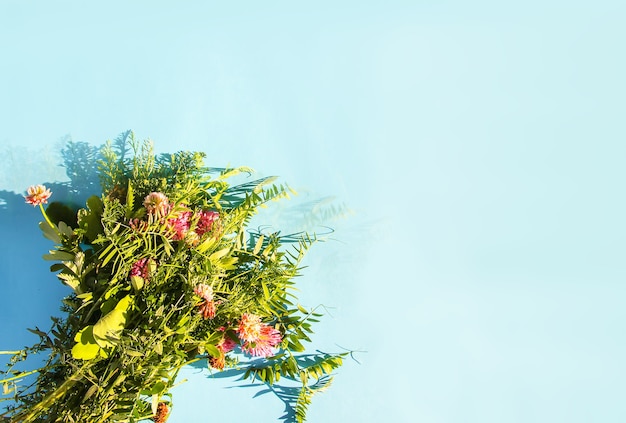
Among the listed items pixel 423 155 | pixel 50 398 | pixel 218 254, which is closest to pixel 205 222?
pixel 218 254

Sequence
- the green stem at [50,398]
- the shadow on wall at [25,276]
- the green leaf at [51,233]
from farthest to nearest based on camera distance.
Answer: the shadow on wall at [25,276], the green leaf at [51,233], the green stem at [50,398]

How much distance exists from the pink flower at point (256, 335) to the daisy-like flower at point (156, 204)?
21 centimetres

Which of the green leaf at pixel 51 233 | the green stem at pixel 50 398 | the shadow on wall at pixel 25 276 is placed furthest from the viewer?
the shadow on wall at pixel 25 276

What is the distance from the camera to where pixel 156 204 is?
2.66ft

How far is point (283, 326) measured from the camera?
96 cm

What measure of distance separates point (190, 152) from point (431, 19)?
0.60 m

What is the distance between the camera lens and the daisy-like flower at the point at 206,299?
30.7 inches

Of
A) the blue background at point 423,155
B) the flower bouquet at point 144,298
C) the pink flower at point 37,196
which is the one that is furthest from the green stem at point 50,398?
the blue background at point 423,155

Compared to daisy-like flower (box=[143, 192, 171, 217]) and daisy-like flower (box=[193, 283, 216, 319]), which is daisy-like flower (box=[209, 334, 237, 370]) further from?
daisy-like flower (box=[143, 192, 171, 217])

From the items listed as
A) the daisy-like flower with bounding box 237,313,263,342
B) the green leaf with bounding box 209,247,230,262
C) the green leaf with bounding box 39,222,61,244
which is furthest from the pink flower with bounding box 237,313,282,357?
the green leaf with bounding box 39,222,61,244

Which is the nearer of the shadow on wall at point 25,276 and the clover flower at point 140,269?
the clover flower at point 140,269

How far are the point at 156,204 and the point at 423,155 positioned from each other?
0.59 metres

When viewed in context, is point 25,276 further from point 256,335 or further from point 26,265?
point 256,335

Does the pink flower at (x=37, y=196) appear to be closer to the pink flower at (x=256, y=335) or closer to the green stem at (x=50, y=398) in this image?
the green stem at (x=50, y=398)
